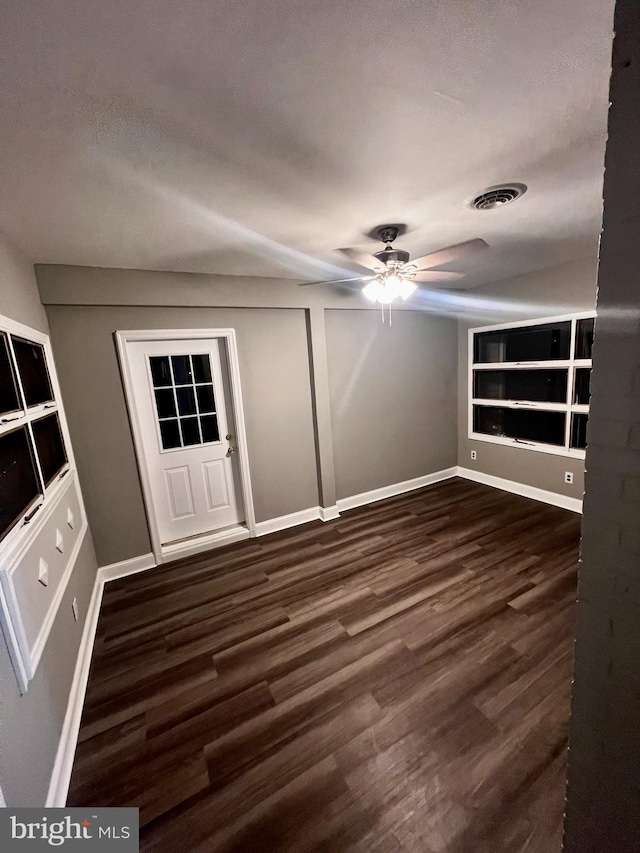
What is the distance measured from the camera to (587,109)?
3.96 feet

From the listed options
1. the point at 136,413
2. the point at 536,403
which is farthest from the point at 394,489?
the point at 136,413

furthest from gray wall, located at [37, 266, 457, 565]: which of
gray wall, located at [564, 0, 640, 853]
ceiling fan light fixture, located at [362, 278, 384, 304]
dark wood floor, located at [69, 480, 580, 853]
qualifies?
gray wall, located at [564, 0, 640, 853]

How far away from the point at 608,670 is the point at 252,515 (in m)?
2.99

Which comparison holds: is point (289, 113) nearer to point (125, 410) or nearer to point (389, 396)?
point (125, 410)

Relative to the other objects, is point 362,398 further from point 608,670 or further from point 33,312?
point 608,670

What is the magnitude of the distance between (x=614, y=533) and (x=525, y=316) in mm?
3763

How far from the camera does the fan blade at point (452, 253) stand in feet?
6.22

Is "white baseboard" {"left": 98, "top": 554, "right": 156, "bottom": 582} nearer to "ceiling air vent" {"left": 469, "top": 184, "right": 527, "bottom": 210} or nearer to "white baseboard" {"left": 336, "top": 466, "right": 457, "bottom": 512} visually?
"white baseboard" {"left": 336, "top": 466, "right": 457, "bottom": 512}

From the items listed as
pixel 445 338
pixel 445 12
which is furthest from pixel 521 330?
pixel 445 12

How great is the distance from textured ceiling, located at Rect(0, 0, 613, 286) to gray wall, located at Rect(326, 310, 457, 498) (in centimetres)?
176

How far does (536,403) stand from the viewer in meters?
3.79

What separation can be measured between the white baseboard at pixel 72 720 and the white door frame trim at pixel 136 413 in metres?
0.78

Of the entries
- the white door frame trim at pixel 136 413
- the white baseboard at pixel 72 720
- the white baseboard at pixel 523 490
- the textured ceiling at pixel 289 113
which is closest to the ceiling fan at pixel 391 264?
the textured ceiling at pixel 289 113

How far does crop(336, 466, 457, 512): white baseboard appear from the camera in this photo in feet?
13.1
